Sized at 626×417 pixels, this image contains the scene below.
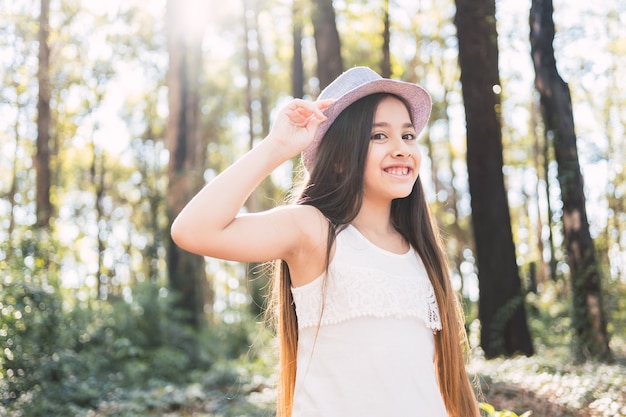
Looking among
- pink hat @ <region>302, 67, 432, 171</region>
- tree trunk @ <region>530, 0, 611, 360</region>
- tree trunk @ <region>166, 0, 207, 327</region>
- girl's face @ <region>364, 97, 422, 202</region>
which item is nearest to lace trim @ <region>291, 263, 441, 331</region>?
girl's face @ <region>364, 97, 422, 202</region>

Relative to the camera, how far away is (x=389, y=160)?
2.52m

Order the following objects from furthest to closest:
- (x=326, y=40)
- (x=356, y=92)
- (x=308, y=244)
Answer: (x=326, y=40), (x=356, y=92), (x=308, y=244)

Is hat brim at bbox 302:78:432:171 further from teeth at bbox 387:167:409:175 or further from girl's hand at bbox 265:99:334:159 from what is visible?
teeth at bbox 387:167:409:175

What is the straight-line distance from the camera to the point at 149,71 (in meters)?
23.9

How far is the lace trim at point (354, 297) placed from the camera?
7.57ft

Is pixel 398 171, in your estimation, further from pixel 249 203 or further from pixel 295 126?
pixel 249 203

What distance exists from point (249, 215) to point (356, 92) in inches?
25.2

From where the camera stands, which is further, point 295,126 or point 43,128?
point 43,128

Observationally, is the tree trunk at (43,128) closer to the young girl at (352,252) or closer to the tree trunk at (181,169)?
the tree trunk at (181,169)

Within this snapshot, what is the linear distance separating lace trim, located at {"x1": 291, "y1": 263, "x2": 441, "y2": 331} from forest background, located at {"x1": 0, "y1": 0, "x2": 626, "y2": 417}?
285 mm

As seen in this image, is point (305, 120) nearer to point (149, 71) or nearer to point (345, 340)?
point (345, 340)

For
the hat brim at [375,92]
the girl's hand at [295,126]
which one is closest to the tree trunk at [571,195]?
the hat brim at [375,92]

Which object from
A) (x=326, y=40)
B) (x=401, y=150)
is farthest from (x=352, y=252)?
(x=326, y=40)

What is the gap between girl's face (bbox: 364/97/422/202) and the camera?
8.25ft
